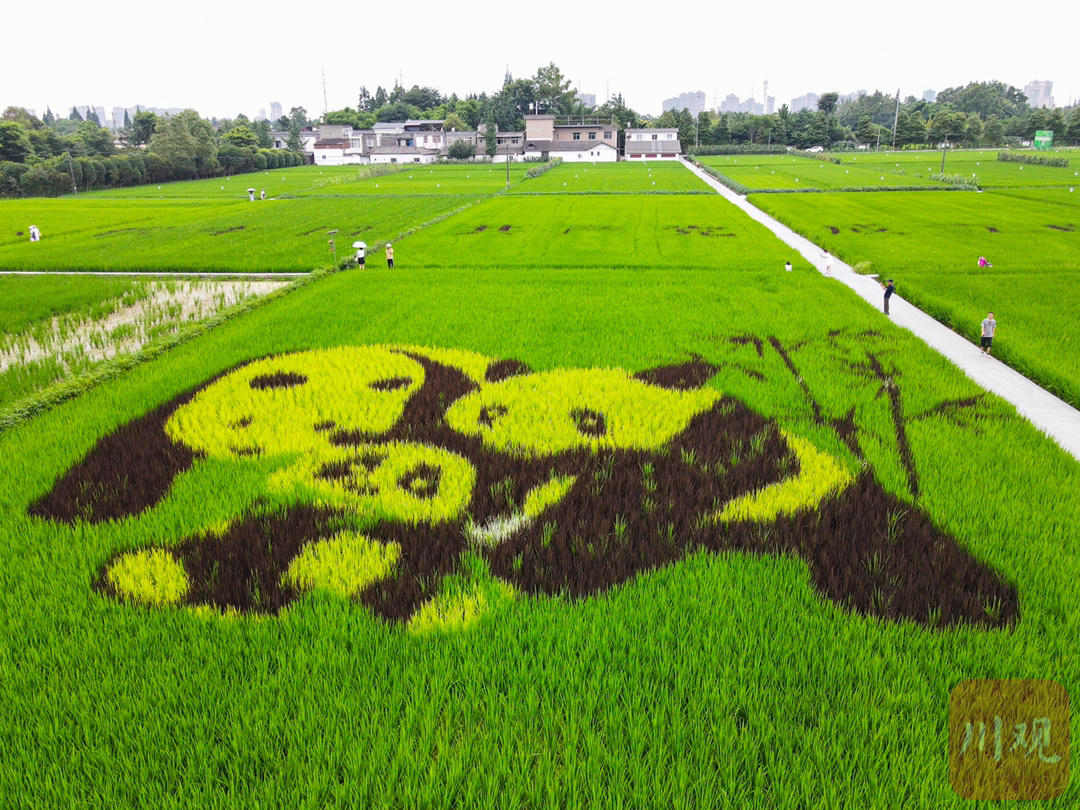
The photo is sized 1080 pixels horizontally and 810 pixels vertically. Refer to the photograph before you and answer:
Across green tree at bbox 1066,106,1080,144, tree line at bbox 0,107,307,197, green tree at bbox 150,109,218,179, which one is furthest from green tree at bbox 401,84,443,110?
green tree at bbox 1066,106,1080,144

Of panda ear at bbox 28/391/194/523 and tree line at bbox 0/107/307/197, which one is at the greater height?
tree line at bbox 0/107/307/197

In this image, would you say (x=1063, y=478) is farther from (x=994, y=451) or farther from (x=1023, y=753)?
(x=1023, y=753)

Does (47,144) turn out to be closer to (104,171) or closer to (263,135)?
(104,171)

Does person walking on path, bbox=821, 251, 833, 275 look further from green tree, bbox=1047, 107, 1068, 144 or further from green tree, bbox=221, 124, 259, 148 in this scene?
green tree, bbox=1047, 107, 1068, 144

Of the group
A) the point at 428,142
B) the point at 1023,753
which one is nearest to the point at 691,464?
the point at 1023,753

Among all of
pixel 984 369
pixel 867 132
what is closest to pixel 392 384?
pixel 984 369

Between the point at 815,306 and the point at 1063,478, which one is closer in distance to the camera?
the point at 1063,478

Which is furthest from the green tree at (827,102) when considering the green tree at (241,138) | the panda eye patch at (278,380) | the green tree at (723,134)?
the panda eye patch at (278,380)
